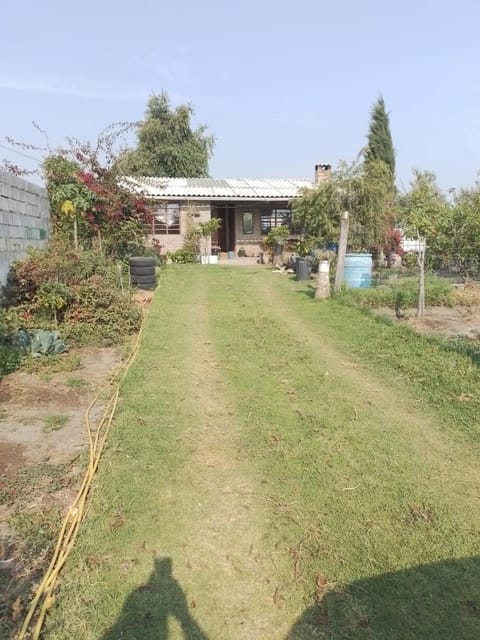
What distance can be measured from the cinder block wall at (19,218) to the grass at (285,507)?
3.23m

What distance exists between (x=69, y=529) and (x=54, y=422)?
1.61 metres

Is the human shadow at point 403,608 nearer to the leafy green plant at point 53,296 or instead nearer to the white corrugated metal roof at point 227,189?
the leafy green plant at point 53,296

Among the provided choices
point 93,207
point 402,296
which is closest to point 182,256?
point 93,207

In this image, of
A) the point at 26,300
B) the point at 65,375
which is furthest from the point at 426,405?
the point at 26,300

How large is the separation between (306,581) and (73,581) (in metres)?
1.18

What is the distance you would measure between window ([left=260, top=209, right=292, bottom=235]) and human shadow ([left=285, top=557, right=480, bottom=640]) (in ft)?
64.7

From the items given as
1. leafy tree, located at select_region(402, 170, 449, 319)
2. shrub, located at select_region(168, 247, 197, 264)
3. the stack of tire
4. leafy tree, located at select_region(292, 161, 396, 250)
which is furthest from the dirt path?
shrub, located at select_region(168, 247, 197, 264)

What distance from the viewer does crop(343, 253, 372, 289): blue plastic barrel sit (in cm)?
1175

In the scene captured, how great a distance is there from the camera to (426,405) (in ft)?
15.4

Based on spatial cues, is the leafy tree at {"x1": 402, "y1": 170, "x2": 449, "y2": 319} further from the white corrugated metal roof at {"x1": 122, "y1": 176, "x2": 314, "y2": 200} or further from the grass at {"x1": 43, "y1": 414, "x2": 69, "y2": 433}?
the grass at {"x1": 43, "y1": 414, "x2": 69, "y2": 433}

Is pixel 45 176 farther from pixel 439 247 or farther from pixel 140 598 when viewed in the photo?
pixel 140 598

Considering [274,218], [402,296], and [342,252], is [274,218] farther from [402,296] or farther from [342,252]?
[402,296]

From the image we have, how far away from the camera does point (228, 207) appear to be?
21.9m

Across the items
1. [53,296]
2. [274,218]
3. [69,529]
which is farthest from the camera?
[274,218]
